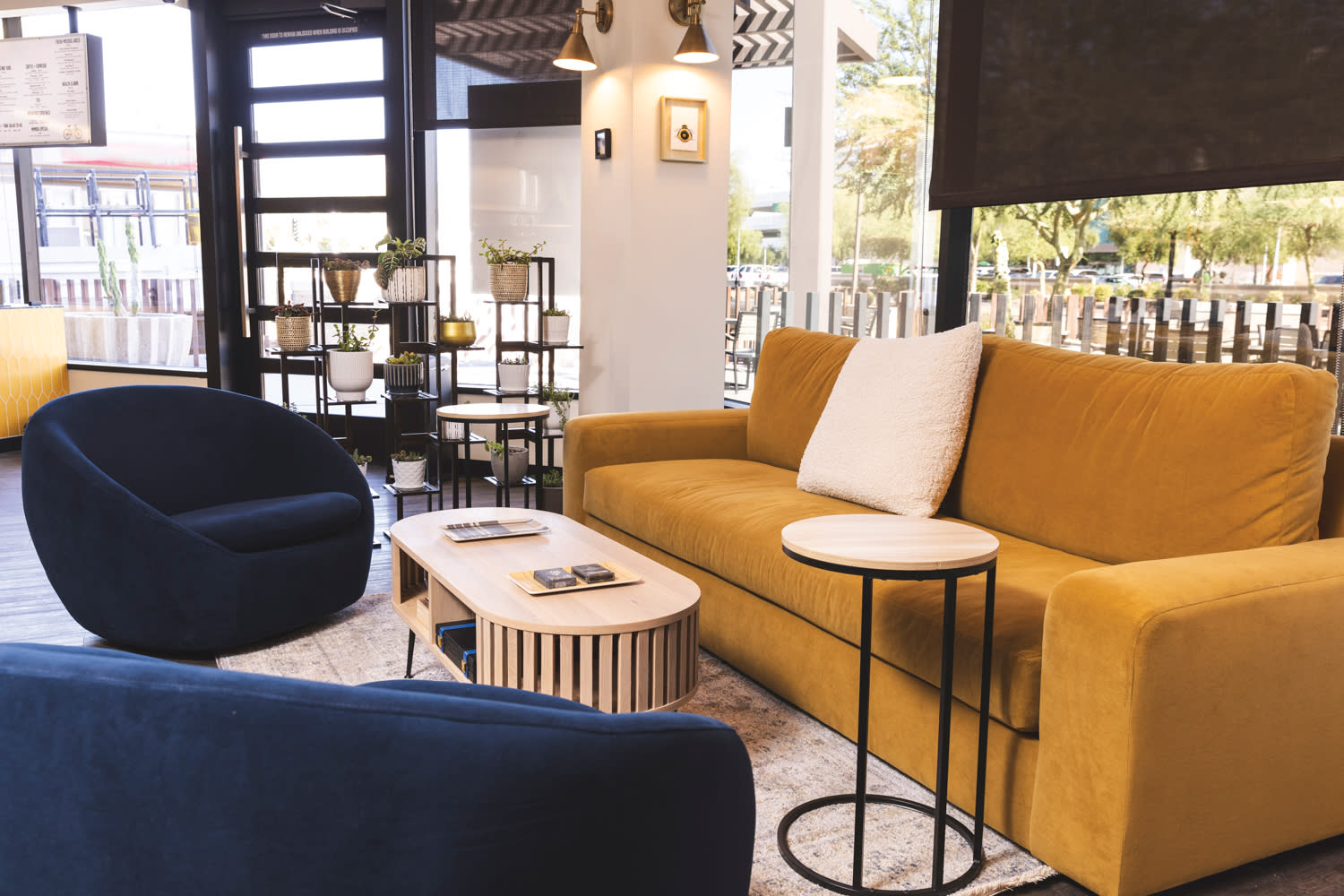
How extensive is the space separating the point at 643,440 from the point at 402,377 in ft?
4.78

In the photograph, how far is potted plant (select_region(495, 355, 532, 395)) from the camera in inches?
186

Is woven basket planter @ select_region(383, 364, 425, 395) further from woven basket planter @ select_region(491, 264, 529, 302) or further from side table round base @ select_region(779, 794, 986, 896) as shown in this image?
side table round base @ select_region(779, 794, 986, 896)

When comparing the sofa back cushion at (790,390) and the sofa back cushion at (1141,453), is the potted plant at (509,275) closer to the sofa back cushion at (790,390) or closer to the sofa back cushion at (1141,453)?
the sofa back cushion at (790,390)

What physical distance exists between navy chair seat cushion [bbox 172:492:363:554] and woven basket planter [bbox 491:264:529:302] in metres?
1.57

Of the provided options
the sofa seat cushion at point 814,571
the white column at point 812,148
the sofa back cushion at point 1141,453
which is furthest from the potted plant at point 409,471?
the sofa back cushion at point 1141,453

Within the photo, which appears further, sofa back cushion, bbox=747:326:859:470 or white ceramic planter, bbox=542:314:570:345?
white ceramic planter, bbox=542:314:570:345

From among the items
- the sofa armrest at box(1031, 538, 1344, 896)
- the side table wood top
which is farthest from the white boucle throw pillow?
the sofa armrest at box(1031, 538, 1344, 896)

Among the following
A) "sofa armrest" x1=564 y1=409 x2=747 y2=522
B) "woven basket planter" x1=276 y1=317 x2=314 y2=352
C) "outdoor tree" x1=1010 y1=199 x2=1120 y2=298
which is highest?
"outdoor tree" x1=1010 y1=199 x2=1120 y2=298

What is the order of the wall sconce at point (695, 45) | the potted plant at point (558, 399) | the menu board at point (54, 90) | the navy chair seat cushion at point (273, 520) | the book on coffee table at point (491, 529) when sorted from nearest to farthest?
the book on coffee table at point (491, 529)
the navy chair seat cushion at point (273, 520)
the wall sconce at point (695, 45)
the potted plant at point (558, 399)
the menu board at point (54, 90)

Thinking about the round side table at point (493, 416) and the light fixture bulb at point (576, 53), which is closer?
the round side table at point (493, 416)

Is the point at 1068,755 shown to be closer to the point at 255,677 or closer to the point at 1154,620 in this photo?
the point at 1154,620

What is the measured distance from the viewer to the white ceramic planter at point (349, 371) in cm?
456

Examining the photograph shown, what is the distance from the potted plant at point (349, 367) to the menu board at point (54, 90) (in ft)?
10.1

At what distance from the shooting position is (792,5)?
4.97 meters
